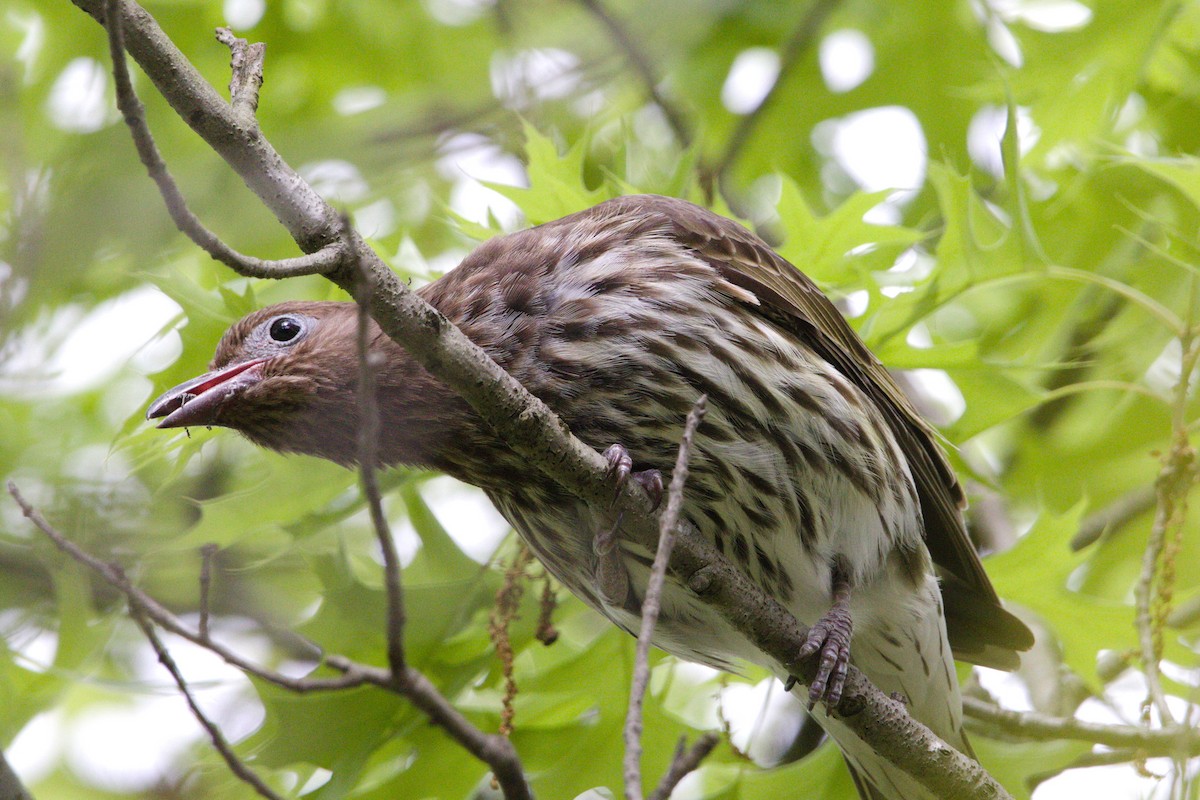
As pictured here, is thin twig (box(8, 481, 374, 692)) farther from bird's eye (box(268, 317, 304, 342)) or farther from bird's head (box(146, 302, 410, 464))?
bird's eye (box(268, 317, 304, 342))

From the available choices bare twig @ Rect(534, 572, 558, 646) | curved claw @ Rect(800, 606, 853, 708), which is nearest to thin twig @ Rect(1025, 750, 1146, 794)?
curved claw @ Rect(800, 606, 853, 708)

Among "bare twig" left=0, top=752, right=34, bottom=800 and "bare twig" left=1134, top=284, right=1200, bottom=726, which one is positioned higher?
"bare twig" left=1134, top=284, right=1200, bottom=726

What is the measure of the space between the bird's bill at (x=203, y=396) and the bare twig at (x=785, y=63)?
277 cm

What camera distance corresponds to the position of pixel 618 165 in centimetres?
489

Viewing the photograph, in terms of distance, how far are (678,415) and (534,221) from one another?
54.5 inches

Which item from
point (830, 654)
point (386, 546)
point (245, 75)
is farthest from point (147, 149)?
point (830, 654)

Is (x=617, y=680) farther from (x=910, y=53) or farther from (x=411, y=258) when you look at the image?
(x=910, y=53)

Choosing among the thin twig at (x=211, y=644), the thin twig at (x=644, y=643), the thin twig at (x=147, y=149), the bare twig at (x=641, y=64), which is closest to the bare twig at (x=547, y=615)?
the thin twig at (x=644, y=643)

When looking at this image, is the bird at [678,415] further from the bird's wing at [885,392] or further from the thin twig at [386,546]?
the thin twig at [386,546]

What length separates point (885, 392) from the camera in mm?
4418

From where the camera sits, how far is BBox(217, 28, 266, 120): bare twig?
284 centimetres

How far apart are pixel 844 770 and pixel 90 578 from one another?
298 cm

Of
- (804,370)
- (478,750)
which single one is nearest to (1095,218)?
(804,370)

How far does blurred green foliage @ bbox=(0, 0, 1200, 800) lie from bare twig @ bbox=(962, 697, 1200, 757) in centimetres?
11
